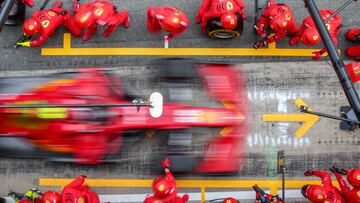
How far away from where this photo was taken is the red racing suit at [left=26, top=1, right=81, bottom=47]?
22.2ft

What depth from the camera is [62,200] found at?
19.9ft

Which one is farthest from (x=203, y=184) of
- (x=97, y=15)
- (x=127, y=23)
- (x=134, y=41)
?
(x=97, y=15)

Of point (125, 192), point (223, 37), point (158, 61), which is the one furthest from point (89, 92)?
point (223, 37)

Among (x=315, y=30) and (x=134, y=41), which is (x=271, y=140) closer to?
(x=315, y=30)

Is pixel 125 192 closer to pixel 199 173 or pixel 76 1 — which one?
pixel 199 173

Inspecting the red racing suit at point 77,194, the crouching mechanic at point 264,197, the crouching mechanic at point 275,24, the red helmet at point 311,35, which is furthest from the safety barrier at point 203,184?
the red helmet at point 311,35

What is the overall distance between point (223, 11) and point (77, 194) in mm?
3664

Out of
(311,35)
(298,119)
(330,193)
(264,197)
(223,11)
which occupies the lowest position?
(264,197)

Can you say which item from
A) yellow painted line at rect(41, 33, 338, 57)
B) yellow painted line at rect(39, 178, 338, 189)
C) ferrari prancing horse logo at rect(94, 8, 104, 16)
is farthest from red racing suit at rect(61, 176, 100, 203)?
ferrari prancing horse logo at rect(94, 8, 104, 16)

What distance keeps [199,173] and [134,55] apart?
2441 mm

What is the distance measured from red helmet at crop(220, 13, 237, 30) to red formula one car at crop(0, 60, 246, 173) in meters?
0.73

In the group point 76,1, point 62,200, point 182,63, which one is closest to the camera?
point 62,200

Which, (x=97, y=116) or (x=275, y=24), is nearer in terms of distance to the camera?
(x=97, y=116)

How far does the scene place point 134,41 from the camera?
757 cm
